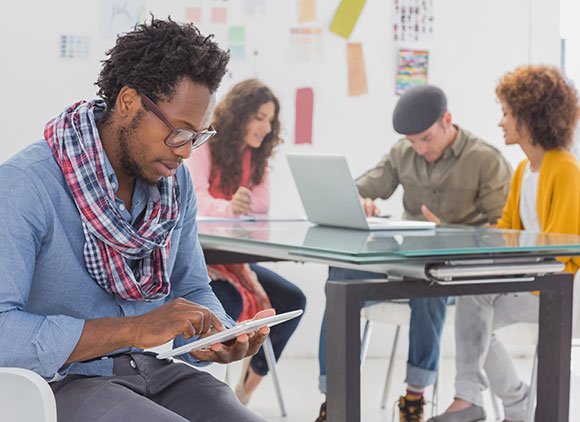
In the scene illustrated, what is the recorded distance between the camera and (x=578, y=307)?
2986 mm

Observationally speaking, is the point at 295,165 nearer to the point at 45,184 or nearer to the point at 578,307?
the point at 578,307

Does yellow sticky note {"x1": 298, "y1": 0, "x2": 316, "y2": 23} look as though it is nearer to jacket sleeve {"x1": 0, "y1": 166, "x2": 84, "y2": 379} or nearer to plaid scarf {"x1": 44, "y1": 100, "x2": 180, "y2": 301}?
plaid scarf {"x1": 44, "y1": 100, "x2": 180, "y2": 301}

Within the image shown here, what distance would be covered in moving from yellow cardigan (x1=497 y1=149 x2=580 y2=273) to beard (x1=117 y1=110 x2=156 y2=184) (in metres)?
1.78

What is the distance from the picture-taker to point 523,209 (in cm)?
351

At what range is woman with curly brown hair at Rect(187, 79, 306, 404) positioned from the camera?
3.62m

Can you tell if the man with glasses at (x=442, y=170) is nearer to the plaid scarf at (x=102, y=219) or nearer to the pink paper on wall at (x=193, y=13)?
the pink paper on wall at (x=193, y=13)

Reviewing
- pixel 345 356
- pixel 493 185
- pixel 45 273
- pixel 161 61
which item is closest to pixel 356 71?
pixel 493 185

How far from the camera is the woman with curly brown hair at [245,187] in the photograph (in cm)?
362

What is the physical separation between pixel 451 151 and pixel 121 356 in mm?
2367

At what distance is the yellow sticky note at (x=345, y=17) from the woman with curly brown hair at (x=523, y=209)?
136 cm

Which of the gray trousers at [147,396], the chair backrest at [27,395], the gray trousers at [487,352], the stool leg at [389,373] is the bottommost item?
the stool leg at [389,373]

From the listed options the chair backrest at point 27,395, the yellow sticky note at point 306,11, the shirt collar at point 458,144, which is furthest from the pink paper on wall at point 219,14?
the chair backrest at point 27,395

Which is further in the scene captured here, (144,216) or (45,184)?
(144,216)

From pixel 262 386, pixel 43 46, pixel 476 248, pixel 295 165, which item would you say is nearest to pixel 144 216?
pixel 476 248
